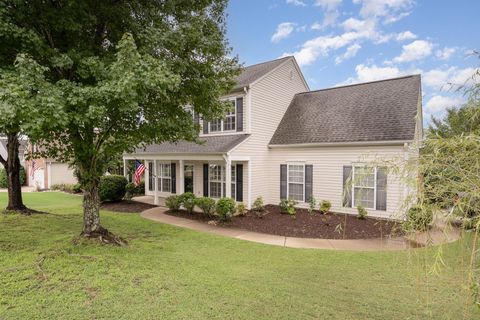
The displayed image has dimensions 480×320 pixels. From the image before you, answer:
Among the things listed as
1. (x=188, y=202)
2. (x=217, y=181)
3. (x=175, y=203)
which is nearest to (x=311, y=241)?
(x=188, y=202)

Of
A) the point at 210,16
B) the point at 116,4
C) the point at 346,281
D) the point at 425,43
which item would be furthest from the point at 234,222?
the point at 425,43

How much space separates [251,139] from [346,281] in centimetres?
882

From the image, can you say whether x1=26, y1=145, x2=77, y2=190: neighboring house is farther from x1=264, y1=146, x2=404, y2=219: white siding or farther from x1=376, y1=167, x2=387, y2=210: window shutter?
x1=376, y1=167, x2=387, y2=210: window shutter

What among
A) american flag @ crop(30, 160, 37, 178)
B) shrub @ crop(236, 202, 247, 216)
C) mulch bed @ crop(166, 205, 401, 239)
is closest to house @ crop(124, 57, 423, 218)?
shrub @ crop(236, 202, 247, 216)

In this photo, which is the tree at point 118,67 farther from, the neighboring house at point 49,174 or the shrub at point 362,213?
the neighboring house at point 49,174

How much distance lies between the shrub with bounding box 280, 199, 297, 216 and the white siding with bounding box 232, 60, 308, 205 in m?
1.53

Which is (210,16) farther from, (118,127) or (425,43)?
(425,43)

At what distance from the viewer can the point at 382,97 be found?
13453mm

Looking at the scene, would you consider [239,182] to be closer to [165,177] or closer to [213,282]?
[165,177]

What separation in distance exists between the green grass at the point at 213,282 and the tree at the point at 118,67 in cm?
161

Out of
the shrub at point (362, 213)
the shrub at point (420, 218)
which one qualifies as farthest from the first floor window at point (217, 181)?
the shrub at point (420, 218)

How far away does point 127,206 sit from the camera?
15109 mm

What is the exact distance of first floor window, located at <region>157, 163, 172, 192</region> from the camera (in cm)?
1723

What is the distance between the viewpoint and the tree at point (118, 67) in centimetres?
571
